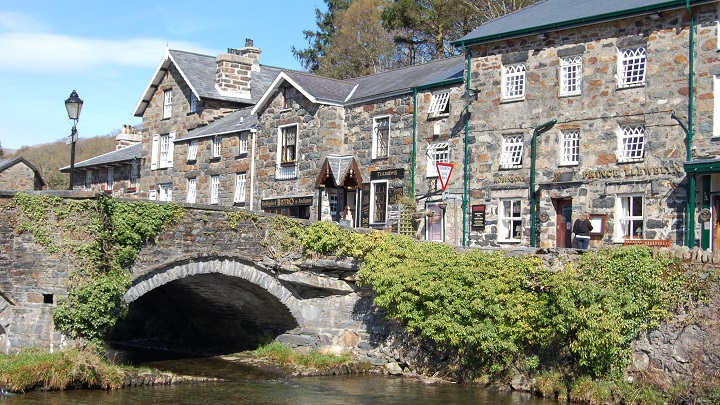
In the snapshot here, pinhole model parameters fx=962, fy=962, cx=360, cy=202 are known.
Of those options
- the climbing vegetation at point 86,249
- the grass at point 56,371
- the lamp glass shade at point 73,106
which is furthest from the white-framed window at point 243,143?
the grass at point 56,371

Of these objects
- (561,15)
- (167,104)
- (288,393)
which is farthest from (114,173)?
(288,393)

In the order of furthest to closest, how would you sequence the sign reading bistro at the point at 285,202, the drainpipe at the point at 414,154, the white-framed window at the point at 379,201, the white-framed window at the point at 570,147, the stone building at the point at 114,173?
the stone building at the point at 114,173 → the sign reading bistro at the point at 285,202 → the white-framed window at the point at 379,201 → the drainpipe at the point at 414,154 → the white-framed window at the point at 570,147

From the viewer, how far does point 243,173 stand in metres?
40.0

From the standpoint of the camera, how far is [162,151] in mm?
46281

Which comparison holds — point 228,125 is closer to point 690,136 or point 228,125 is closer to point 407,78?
point 407,78

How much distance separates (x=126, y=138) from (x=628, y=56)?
35.4 m

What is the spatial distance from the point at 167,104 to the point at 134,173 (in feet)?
13.8

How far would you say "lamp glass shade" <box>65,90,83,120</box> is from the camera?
23362mm

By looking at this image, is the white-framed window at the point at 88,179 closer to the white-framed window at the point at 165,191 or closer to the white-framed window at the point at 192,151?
the white-framed window at the point at 165,191

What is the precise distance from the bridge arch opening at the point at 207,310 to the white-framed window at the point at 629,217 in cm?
942

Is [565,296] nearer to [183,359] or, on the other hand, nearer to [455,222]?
[455,222]

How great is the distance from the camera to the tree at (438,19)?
46.7 metres

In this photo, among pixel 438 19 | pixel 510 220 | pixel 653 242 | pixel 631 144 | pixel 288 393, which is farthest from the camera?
pixel 438 19

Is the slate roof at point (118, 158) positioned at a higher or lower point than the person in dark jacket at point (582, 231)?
higher
